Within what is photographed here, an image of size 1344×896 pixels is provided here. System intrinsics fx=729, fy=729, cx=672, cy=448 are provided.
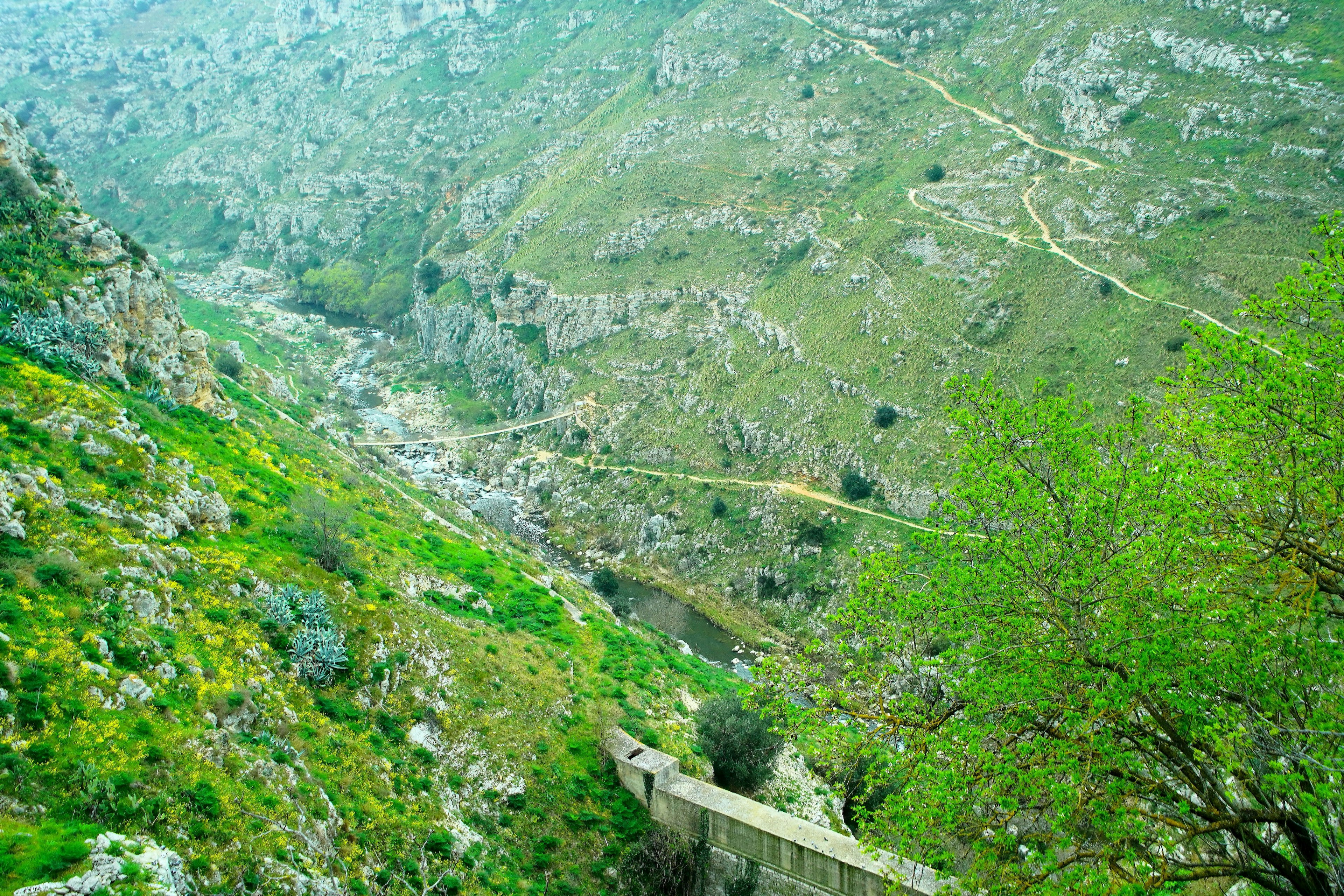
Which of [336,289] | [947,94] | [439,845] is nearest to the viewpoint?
[439,845]

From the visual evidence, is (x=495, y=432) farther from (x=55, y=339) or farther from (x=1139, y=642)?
(x=1139, y=642)

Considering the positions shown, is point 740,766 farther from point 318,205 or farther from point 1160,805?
point 318,205

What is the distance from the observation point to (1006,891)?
402 inches

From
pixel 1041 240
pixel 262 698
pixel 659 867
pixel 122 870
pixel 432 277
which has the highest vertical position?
pixel 122 870

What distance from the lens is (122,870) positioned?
8852 millimetres

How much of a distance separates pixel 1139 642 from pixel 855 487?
38769mm

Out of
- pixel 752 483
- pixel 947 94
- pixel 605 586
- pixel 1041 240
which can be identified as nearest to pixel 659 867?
pixel 605 586

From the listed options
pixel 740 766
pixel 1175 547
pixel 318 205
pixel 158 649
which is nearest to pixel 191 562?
pixel 158 649

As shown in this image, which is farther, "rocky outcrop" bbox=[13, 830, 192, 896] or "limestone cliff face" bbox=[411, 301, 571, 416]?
"limestone cliff face" bbox=[411, 301, 571, 416]

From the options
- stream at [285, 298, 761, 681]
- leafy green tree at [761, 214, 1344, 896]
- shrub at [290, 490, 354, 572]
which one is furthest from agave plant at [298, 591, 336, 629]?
stream at [285, 298, 761, 681]

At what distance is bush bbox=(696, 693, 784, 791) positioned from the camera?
22094 mm

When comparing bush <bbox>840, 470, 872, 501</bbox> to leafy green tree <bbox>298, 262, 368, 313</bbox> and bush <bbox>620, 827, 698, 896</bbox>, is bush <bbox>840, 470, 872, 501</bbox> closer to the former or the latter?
bush <bbox>620, 827, 698, 896</bbox>

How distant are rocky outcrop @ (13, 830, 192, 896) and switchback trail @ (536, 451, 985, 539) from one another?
37504 mm

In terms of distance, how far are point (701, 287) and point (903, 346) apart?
21.3 m
